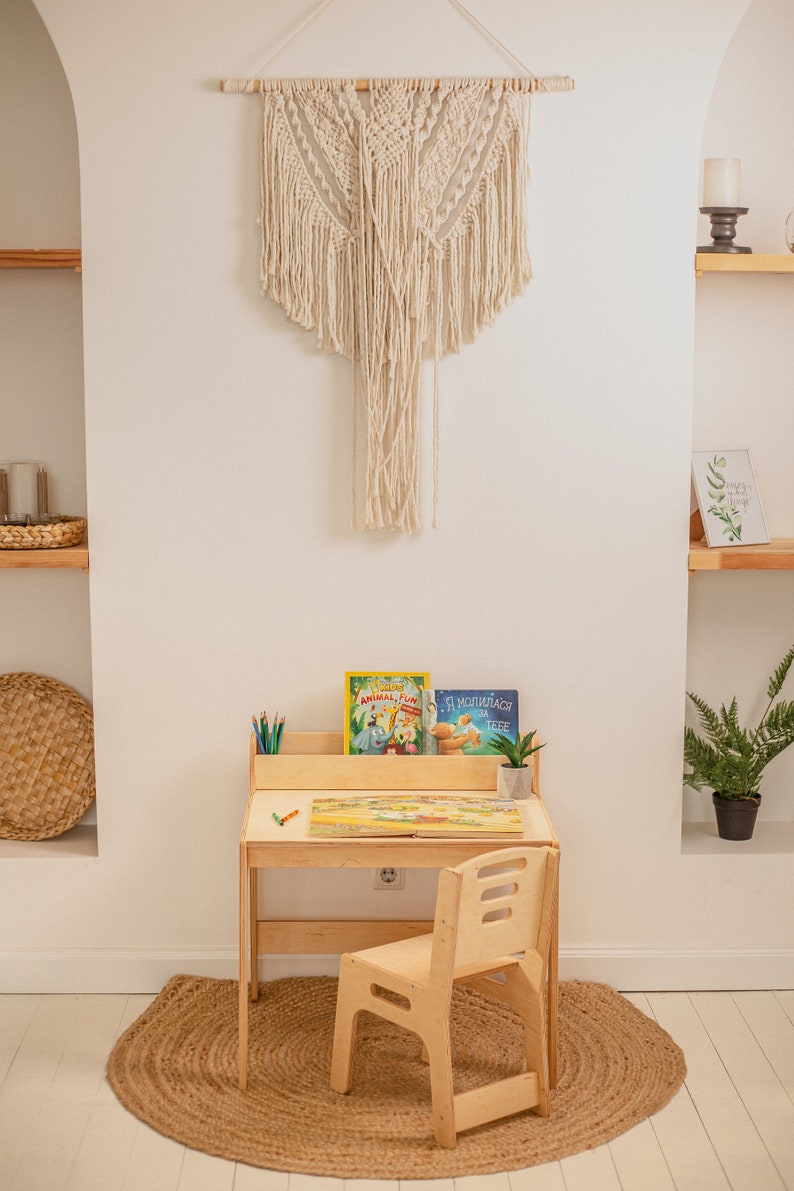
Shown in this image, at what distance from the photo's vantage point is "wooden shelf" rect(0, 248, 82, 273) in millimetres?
2725

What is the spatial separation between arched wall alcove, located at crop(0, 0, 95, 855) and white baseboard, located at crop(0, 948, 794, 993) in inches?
12.1

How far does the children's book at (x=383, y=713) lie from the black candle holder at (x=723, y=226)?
123 centimetres

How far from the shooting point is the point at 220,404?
2.78 meters

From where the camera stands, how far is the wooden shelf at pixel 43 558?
276cm

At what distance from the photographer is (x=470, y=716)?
2822mm

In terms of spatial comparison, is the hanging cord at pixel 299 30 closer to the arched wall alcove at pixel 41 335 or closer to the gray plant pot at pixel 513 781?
the arched wall alcove at pixel 41 335

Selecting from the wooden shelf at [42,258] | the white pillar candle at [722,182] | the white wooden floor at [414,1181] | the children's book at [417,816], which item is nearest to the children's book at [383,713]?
the children's book at [417,816]

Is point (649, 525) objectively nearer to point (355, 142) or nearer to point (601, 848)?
point (601, 848)

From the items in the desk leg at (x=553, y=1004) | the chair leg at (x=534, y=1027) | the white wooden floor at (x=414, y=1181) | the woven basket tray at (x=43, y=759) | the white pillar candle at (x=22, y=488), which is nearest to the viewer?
the white wooden floor at (x=414, y=1181)

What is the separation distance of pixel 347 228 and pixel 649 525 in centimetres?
98

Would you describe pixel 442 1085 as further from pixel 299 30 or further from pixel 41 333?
pixel 299 30

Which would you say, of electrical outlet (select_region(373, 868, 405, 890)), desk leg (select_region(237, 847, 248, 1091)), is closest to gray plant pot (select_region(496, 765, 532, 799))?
electrical outlet (select_region(373, 868, 405, 890))

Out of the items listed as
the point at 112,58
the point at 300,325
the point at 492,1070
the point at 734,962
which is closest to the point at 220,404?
the point at 300,325

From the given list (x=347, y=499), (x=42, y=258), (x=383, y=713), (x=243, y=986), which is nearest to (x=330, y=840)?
(x=243, y=986)
